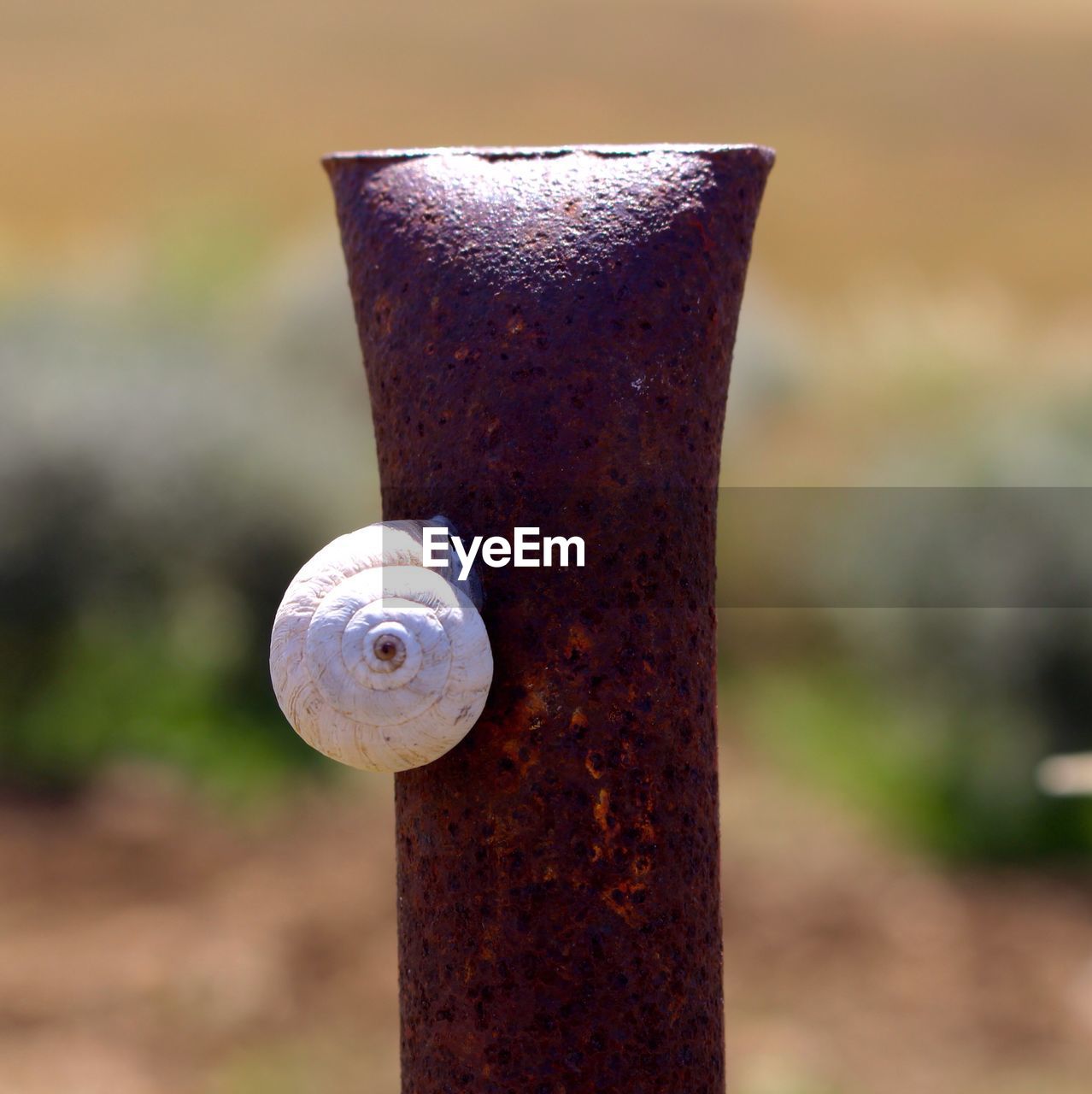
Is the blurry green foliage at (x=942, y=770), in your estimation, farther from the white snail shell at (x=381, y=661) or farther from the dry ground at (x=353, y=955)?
the white snail shell at (x=381, y=661)

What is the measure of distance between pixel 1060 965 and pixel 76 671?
5.53 meters

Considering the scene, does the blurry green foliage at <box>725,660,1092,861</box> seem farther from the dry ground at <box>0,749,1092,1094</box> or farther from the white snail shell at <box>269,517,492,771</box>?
the white snail shell at <box>269,517,492,771</box>

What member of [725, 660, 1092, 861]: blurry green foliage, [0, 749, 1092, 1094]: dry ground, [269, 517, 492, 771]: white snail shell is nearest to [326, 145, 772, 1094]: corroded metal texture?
[269, 517, 492, 771]: white snail shell

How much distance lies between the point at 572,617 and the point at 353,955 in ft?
18.7

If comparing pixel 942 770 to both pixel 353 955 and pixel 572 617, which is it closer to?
pixel 353 955

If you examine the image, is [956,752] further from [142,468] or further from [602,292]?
[602,292]

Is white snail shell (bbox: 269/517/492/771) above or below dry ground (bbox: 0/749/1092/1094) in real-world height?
above

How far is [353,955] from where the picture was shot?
6941 millimetres

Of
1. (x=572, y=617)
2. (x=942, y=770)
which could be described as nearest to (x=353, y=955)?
(x=942, y=770)

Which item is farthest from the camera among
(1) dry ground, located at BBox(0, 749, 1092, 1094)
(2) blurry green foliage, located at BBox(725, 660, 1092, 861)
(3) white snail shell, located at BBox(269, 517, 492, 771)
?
(2) blurry green foliage, located at BBox(725, 660, 1092, 861)

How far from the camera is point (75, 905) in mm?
7355

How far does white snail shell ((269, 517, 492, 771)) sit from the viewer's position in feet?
4.98

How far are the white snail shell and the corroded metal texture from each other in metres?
0.08

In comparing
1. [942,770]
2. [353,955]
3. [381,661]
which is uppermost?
[381,661]
